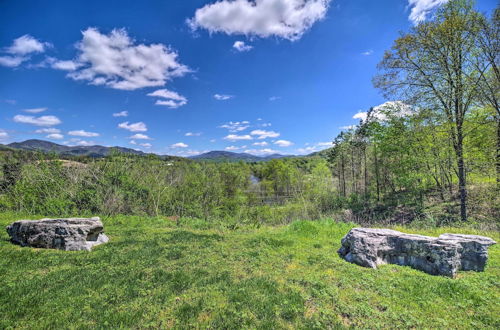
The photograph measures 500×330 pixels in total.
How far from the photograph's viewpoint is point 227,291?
3693mm

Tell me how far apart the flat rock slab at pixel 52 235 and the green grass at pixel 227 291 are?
35cm

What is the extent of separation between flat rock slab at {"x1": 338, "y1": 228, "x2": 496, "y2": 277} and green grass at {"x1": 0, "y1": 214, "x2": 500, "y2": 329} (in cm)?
28

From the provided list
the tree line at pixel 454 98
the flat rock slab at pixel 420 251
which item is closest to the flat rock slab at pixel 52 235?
the flat rock slab at pixel 420 251

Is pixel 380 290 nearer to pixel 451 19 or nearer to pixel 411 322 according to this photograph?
pixel 411 322

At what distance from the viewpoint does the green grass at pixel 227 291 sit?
115 inches

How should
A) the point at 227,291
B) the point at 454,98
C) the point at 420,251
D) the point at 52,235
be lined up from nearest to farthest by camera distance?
the point at 227,291 → the point at 420,251 → the point at 52,235 → the point at 454,98

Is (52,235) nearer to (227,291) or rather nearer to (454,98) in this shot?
(227,291)

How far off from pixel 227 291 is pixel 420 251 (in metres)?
4.54

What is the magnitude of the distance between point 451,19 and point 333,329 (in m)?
14.4

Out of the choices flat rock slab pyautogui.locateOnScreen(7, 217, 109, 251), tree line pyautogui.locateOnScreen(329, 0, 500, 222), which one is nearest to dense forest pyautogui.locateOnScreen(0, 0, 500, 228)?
tree line pyautogui.locateOnScreen(329, 0, 500, 222)

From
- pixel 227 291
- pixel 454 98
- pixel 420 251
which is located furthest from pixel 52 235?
pixel 454 98

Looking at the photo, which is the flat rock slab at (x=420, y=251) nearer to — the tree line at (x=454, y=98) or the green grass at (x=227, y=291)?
the green grass at (x=227, y=291)

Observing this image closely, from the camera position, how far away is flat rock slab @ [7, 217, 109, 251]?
5777 mm

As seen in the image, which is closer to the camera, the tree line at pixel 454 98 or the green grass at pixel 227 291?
the green grass at pixel 227 291
